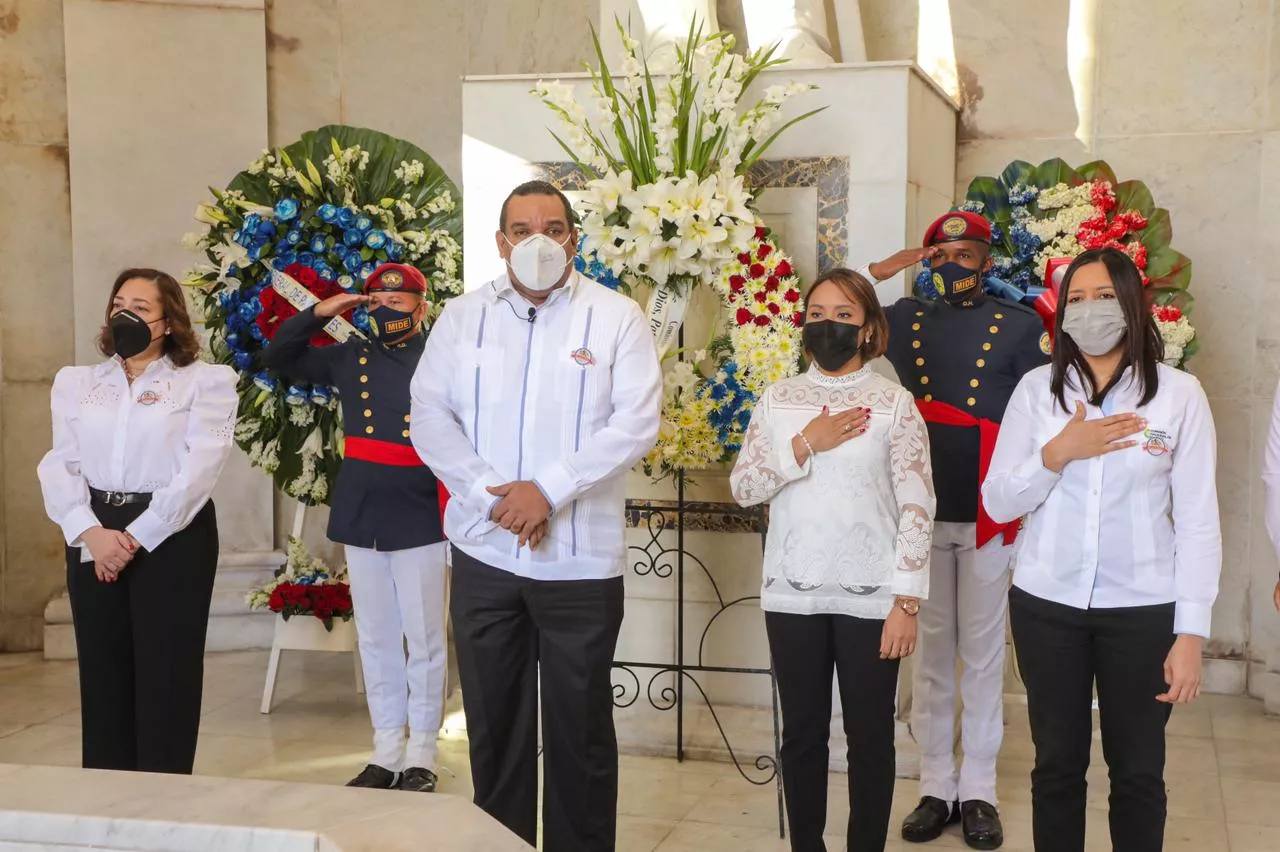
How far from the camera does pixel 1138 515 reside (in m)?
2.84

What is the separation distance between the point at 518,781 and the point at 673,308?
1575mm

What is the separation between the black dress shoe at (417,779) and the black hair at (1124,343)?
2.43 m

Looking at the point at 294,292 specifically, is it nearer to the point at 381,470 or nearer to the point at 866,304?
the point at 381,470

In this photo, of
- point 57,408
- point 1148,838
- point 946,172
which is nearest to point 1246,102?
point 946,172

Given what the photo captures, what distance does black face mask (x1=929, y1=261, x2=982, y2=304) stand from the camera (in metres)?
3.98

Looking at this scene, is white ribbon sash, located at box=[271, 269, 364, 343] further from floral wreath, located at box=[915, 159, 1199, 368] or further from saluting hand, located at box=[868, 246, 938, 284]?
floral wreath, located at box=[915, 159, 1199, 368]

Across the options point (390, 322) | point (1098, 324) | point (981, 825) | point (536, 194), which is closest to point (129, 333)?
point (390, 322)

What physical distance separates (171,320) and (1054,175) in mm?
3033

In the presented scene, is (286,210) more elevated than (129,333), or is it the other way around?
(286,210)

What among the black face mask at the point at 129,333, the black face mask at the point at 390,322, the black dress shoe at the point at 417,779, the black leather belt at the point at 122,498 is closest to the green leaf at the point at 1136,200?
the black face mask at the point at 390,322

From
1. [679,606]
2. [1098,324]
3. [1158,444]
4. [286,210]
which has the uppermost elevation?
[286,210]

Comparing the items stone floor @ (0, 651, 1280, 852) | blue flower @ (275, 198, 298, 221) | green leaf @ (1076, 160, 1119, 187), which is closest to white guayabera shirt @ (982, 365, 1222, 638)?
stone floor @ (0, 651, 1280, 852)

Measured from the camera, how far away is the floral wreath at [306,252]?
4.81 meters

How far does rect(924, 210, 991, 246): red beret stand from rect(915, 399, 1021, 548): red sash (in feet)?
1.57
